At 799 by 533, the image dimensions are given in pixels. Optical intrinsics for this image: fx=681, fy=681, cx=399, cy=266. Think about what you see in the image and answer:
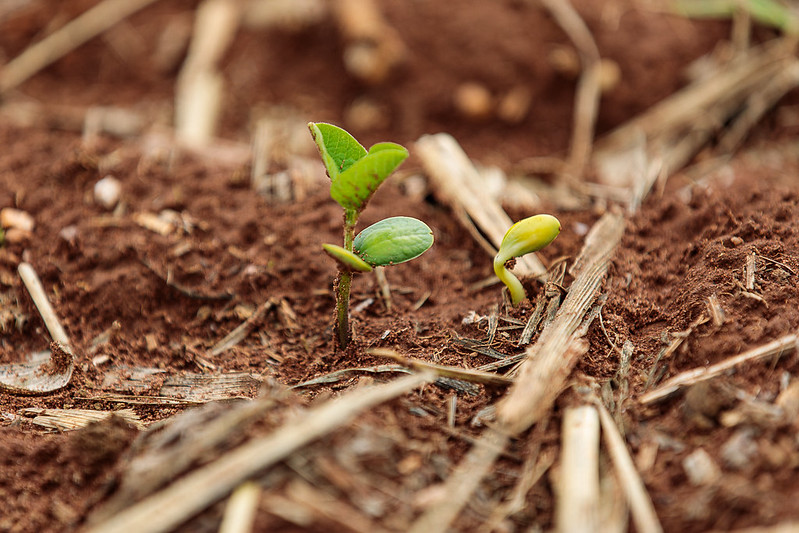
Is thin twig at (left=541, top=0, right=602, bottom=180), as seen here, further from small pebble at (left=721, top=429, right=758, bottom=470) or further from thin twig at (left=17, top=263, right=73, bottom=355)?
thin twig at (left=17, top=263, right=73, bottom=355)

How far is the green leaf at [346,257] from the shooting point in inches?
43.7

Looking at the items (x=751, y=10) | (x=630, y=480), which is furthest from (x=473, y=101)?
(x=630, y=480)

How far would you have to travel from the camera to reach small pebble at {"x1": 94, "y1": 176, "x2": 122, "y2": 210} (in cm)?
181

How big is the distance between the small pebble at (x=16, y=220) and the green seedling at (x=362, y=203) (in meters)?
0.96

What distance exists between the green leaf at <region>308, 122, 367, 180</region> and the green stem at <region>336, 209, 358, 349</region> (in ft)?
0.28

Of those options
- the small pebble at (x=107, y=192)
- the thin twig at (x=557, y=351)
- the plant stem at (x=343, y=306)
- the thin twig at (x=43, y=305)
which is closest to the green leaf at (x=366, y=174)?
the plant stem at (x=343, y=306)

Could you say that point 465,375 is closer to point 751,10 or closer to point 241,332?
point 241,332

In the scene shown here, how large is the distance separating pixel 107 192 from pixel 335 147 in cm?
91

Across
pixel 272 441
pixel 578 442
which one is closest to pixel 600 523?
pixel 578 442

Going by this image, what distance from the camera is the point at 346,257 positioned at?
1124 millimetres

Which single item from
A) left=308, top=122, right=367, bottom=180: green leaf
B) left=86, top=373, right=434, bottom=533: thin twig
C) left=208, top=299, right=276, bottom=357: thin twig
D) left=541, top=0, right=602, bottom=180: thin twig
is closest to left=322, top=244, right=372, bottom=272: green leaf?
left=308, top=122, right=367, bottom=180: green leaf

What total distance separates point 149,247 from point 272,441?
86 cm

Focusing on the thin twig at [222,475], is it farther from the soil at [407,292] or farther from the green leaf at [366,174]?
the green leaf at [366,174]

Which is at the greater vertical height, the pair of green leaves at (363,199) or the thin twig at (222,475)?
the pair of green leaves at (363,199)
